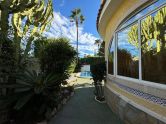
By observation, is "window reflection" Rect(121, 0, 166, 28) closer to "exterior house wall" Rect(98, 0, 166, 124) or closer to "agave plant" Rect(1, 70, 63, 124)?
"exterior house wall" Rect(98, 0, 166, 124)

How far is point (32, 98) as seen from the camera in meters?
8.55

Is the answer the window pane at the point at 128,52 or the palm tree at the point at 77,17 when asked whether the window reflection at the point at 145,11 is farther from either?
the palm tree at the point at 77,17

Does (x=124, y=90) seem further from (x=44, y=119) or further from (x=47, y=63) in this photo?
(x=47, y=63)

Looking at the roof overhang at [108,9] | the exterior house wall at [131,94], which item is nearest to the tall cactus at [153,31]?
the exterior house wall at [131,94]

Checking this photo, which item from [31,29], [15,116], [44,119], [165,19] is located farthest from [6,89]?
[31,29]

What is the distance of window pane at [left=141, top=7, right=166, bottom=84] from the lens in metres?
6.15

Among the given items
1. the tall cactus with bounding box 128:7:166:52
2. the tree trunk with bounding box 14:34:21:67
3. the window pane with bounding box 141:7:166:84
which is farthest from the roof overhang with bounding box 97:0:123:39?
the tree trunk with bounding box 14:34:21:67

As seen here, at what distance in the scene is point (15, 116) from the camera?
8609mm

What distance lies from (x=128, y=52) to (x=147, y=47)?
2.21m

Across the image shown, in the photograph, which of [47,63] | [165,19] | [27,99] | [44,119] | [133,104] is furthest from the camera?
[47,63]

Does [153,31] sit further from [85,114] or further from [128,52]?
[85,114]

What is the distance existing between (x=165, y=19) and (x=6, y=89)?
546 cm

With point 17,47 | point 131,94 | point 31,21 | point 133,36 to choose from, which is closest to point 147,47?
point 133,36

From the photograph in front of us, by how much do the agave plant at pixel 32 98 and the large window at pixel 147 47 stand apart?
2.67 m
